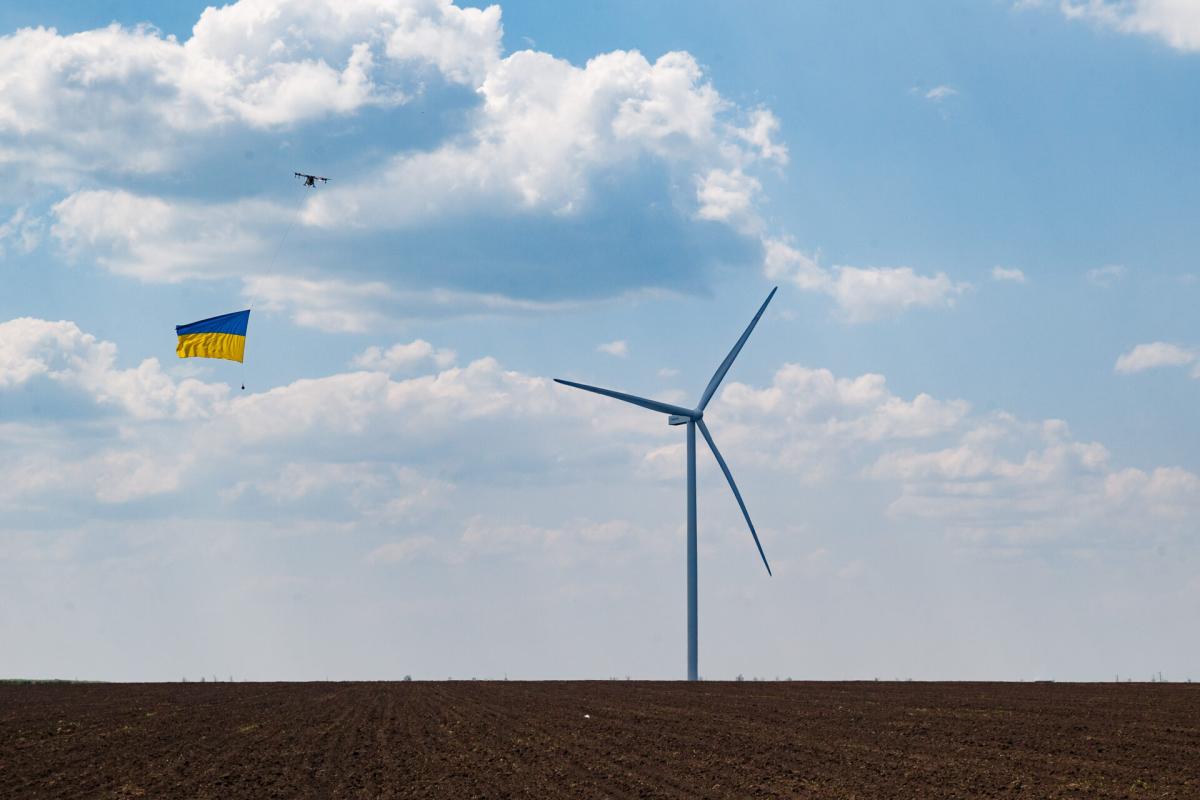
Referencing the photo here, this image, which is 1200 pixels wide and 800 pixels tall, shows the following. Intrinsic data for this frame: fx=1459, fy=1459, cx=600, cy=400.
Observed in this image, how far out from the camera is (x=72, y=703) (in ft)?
202

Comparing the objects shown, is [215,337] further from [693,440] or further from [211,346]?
[693,440]

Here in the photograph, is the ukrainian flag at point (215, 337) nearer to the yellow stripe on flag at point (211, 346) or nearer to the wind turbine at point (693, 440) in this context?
the yellow stripe on flag at point (211, 346)

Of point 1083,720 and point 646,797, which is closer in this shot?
point 646,797

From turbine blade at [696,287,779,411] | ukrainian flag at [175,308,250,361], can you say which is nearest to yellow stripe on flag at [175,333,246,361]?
ukrainian flag at [175,308,250,361]

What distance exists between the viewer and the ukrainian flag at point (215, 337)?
2402 inches

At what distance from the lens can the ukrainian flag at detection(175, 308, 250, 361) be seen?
61.0 metres

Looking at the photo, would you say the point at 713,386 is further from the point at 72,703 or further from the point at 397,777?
the point at 397,777

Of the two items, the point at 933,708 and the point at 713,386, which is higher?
the point at 713,386

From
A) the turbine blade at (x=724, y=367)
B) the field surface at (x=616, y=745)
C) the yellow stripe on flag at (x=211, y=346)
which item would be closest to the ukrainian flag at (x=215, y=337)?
the yellow stripe on flag at (x=211, y=346)

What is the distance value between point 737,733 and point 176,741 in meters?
16.9

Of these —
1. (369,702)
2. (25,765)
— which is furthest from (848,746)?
(369,702)

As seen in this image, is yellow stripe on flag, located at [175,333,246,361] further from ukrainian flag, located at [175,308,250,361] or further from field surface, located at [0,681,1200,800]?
field surface, located at [0,681,1200,800]

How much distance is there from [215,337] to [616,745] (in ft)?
95.5

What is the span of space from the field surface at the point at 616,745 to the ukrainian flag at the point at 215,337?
47.7 feet
